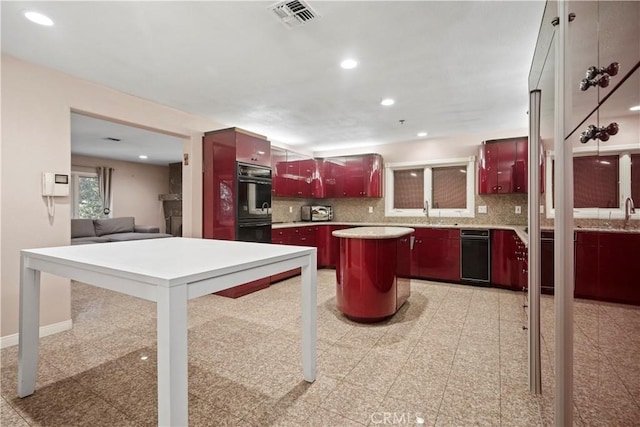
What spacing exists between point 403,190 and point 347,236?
321 centimetres

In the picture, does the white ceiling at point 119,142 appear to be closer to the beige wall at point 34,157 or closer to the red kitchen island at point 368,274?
the beige wall at point 34,157

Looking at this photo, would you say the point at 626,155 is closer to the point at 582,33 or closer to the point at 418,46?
the point at 582,33

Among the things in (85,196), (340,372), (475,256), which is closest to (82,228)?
(85,196)

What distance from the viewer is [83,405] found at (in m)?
1.76

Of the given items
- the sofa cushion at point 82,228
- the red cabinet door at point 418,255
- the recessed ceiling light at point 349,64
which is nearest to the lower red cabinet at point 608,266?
the recessed ceiling light at point 349,64

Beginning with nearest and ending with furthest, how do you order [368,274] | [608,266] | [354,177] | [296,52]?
[608,266] → [296,52] → [368,274] → [354,177]

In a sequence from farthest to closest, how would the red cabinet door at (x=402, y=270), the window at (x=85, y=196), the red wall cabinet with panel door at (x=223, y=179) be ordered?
the window at (x=85, y=196), the red wall cabinet with panel door at (x=223, y=179), the red cabinet door at (x=402, y=270)

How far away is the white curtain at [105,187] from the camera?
7418mm

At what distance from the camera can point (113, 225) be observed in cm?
695

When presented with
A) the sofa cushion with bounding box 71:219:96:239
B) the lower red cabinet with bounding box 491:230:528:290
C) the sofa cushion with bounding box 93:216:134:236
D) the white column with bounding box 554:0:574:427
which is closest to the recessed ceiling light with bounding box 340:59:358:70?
the white column with bounding box 554:0:574:427

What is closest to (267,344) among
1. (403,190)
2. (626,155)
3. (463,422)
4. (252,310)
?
(252,310)

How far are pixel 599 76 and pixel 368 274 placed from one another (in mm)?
2322

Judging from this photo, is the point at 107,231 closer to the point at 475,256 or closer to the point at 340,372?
the point at 340,372

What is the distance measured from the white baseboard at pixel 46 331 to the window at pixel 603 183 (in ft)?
13.0
